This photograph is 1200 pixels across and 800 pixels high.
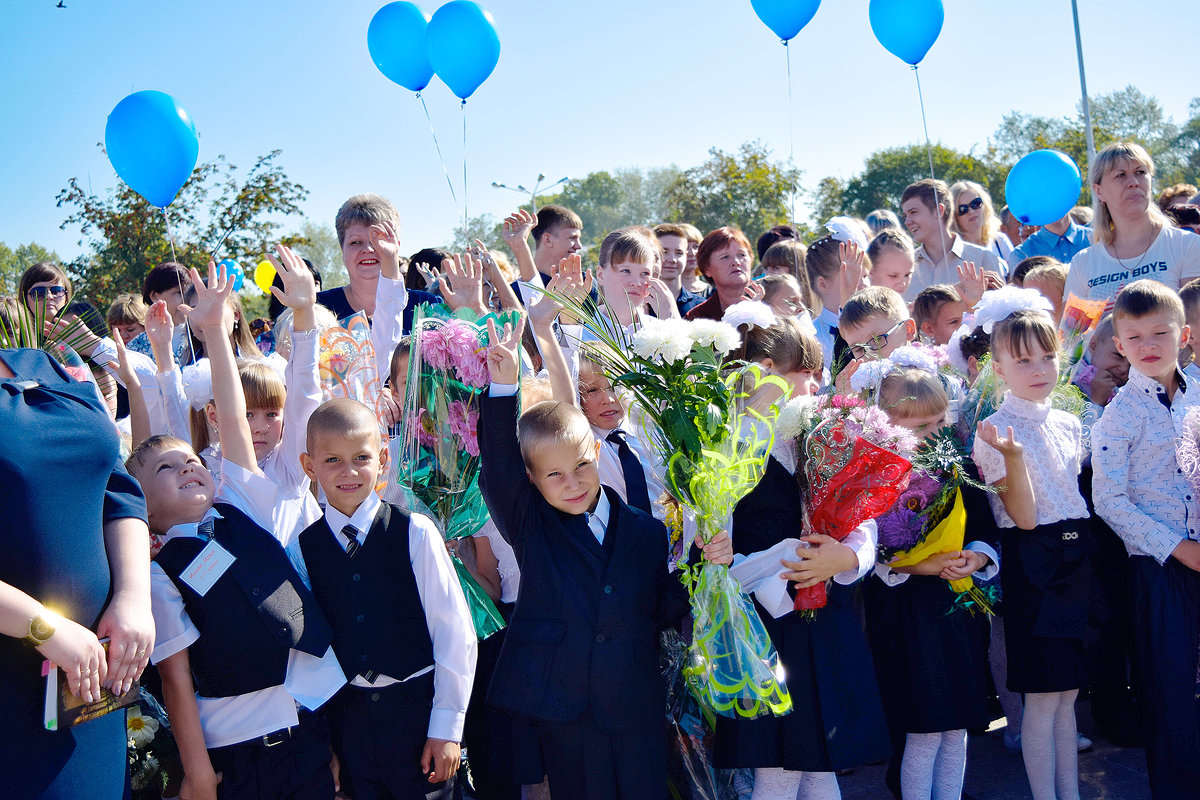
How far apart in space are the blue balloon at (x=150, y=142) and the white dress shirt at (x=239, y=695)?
110 inches

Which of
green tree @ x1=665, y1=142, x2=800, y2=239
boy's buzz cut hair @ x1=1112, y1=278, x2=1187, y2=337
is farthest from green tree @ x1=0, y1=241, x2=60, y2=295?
boy's buzz cut hair @ x1=1112, y1=278, x2=1187, y2=337

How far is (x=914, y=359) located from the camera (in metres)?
3.52

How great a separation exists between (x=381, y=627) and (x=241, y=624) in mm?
402

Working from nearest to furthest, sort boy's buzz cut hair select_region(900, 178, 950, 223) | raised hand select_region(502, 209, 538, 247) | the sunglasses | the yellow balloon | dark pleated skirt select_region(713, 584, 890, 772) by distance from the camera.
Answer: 1. dark pleated skirt select_region(713, 584, 890, 772)
2. raised hand select_region(502, 209, 538, 247)
3. the sunglasses
4. the yellow balloon
5. boy's buzz cut hair select_region(900, 178, 950, 223)

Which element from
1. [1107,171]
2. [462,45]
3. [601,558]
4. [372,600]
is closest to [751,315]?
[601,558]

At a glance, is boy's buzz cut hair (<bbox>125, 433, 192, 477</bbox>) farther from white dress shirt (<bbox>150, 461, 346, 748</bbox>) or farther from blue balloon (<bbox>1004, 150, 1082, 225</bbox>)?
blue balloon (<bbox>1004, 150, 1082, 225</bbox>)

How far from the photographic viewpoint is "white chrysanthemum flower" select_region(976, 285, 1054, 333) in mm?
3582

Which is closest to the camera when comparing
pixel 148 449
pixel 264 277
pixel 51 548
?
pixel 51 548

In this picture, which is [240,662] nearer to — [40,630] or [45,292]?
[40,630]

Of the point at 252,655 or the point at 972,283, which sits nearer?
the point at 252,655

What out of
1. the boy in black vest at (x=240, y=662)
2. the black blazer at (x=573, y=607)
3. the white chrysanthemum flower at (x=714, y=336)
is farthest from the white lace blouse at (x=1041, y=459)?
the boy in black vest at (x=240, y=662)

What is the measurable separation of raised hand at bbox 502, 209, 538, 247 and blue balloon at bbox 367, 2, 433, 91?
8.72 feet

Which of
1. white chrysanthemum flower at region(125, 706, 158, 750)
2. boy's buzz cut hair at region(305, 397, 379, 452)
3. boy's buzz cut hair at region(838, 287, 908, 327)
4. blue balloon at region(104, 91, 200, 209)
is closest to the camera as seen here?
white chrysanthemum flower at region(125, 706, 158, 750)

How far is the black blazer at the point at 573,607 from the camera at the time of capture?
2.71 metres
